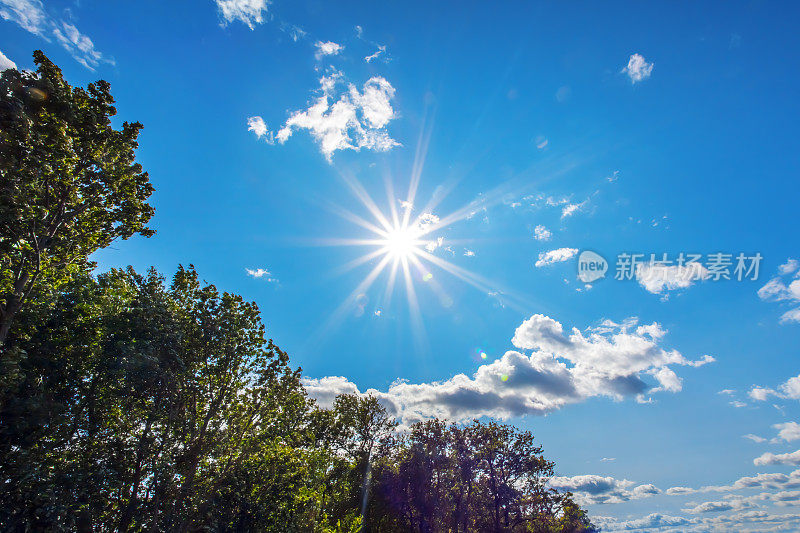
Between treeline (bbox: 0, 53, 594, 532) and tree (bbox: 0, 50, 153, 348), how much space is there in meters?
0.05

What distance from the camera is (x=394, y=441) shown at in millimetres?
47500

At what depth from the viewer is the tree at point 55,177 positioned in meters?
11.9

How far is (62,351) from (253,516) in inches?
540

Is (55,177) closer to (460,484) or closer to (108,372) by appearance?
(108,372)

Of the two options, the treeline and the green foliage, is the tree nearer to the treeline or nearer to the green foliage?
the treeline

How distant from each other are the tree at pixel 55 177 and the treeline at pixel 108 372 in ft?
0.16

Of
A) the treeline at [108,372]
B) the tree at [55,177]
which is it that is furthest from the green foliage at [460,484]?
the tree at [55,177]

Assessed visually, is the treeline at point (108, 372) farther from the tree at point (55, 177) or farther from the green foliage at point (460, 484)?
the green foliage at point (460, 484)

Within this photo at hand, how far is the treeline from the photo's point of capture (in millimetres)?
12902

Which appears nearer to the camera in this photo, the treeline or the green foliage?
the treeline

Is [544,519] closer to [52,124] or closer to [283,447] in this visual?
[283,447]

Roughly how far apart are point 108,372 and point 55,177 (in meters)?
10.5

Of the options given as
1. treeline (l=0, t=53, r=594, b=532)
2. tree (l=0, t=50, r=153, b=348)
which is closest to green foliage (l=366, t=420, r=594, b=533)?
treeline (l=0, t=53, r=594, b=532)

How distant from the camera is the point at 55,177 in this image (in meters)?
12.9
